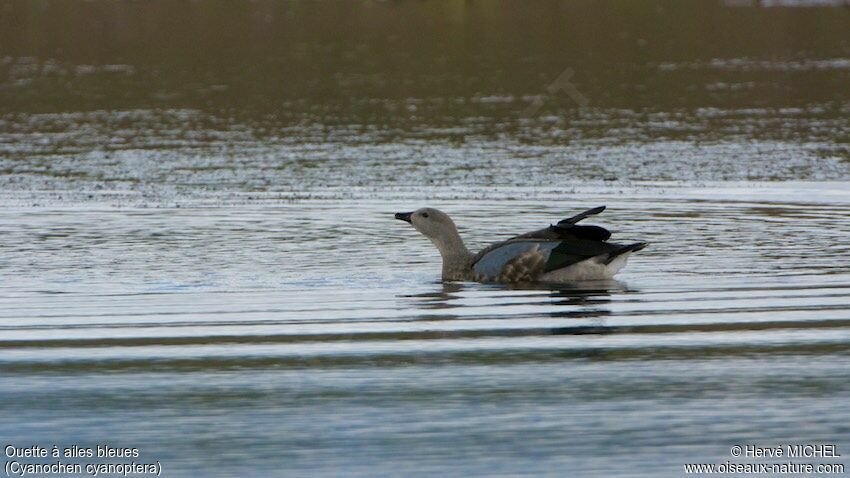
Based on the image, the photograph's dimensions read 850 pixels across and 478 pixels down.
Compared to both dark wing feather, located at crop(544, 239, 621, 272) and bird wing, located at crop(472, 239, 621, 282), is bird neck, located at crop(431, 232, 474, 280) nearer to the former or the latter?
bird wing, located at crop(472, 239, 621, 282)

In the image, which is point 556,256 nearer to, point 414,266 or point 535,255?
point 535,255

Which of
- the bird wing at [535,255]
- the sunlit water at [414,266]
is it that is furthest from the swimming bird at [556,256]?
the sunlit water at [414,266]

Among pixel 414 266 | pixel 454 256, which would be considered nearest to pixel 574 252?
pixel 454 256

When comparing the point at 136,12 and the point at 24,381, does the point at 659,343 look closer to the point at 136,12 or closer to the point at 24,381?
the point at 24,381

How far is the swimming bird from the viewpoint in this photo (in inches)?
527

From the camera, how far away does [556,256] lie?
13.4 meters

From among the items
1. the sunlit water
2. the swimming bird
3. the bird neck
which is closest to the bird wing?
the swimming bird

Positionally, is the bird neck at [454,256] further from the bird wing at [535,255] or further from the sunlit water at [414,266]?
the bird wing at [535,255]

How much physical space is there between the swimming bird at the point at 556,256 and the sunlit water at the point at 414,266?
0.68 feet

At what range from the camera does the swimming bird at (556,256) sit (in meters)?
13.4

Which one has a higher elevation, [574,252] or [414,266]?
[574,252]

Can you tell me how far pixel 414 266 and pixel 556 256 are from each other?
1.76 meters

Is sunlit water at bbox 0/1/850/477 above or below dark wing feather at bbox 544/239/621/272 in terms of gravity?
below

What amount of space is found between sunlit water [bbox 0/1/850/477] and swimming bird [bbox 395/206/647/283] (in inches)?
8.2
